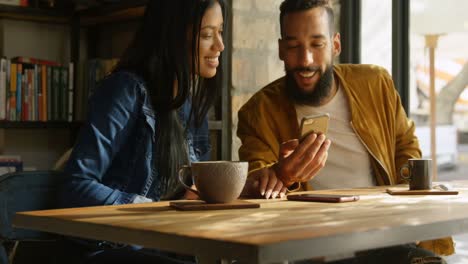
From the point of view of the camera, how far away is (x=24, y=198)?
1.62m

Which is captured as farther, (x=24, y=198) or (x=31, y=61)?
(x=31, y=61)

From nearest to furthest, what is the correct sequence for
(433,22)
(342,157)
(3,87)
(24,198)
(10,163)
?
1. (24,198)
2. (342,157)
3. (433,22)
4. (3,87)
5. (10,163)

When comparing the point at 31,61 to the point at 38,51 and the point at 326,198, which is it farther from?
the point at 326,198

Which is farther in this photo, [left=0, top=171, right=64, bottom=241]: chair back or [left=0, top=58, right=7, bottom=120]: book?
[left=0, top=58, right=7, bottom=120]: book

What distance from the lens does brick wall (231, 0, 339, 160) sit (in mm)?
3098

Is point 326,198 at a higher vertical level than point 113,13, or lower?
lower

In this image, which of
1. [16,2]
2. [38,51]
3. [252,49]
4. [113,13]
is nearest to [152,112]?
[252,49]

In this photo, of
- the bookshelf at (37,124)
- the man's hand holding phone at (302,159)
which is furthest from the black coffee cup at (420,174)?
the bookshelf at (37,124)

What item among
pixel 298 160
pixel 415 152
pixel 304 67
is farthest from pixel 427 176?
pixel 304 67

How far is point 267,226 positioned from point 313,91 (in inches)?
56.8

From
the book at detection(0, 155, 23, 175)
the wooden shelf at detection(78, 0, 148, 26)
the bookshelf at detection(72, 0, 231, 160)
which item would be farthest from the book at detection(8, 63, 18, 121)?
the wooden shelf at detection(78, 0, 148, 26)

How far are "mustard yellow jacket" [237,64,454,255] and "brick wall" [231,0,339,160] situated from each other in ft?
1.83

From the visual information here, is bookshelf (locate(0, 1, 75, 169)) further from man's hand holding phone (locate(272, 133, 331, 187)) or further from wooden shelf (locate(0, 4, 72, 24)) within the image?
man's hand holding phone (locate(272, 133, 331, 187))

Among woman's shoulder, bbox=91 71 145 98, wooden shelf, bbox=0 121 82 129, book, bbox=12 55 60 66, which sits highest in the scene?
book, bbox=12 55 60 66
